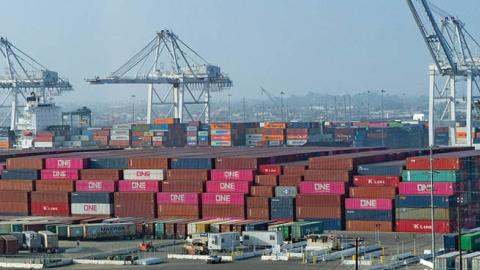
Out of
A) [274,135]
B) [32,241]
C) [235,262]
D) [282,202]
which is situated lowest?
[235,262]

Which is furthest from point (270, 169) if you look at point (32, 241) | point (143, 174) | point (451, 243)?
point (451, 243)

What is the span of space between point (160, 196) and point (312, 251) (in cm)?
1100

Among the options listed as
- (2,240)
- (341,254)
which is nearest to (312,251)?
(341,254)

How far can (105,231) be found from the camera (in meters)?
40.3

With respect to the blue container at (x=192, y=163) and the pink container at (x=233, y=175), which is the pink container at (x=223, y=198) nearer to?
the pink container at (x=233, y=175)

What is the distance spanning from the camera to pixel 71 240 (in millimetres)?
40656

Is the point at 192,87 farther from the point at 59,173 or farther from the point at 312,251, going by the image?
the point at 312,251

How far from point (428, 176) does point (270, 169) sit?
22.8ft

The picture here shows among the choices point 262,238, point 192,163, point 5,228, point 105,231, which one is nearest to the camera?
point 262,238

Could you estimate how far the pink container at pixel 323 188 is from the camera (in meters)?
41.8

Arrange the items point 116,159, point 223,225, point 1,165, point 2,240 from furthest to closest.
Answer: point 1,165, point 116,159, point 223,225, point 2,240

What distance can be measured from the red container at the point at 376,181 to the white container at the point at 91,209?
31.9ft

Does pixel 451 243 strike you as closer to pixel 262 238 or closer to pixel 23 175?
pixel 262 238

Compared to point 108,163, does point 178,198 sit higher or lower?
lower
